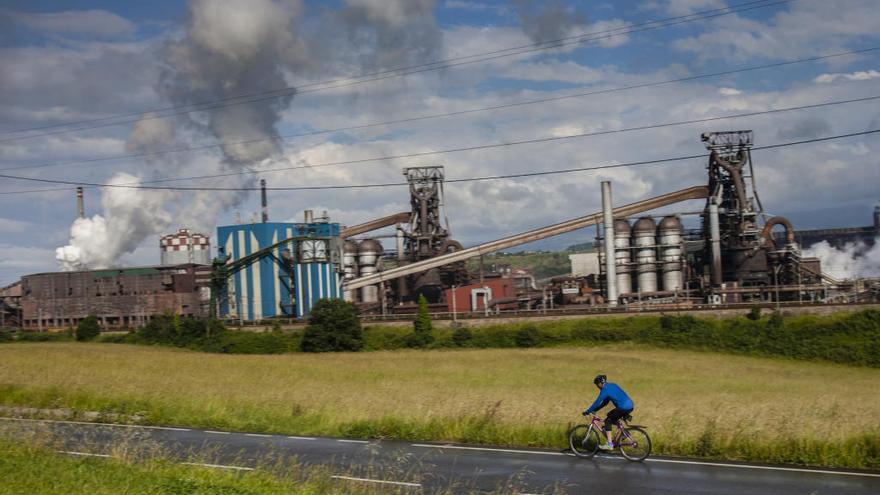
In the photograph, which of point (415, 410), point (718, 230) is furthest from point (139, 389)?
Result: point (718, 230)

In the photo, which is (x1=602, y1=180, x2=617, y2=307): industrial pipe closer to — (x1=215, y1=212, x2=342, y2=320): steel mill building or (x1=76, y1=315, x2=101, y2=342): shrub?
(x1=215, y1=212, x2=342, y2=320): steel mill building

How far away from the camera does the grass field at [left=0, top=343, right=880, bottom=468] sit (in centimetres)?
1811

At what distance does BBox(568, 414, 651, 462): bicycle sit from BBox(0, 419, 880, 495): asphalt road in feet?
0.78

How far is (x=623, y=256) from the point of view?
83562 millimetres

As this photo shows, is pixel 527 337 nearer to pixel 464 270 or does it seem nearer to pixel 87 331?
pixel 464 270

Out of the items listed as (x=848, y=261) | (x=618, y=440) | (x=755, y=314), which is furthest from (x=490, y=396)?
(x=848, y=261)

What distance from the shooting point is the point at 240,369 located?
144 ft

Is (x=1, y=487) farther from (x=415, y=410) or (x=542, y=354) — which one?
(x=542, y=354)

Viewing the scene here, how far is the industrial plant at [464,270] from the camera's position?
78.6 m

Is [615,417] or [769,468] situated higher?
[615,417]

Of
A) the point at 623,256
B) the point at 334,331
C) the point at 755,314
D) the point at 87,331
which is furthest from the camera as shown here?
the point at 623,256

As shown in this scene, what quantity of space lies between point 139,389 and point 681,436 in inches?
772

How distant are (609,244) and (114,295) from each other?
57.3 meters

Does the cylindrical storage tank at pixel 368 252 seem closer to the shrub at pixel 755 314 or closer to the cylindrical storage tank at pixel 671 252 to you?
the cylindrical storage tank at pixel 671 252
